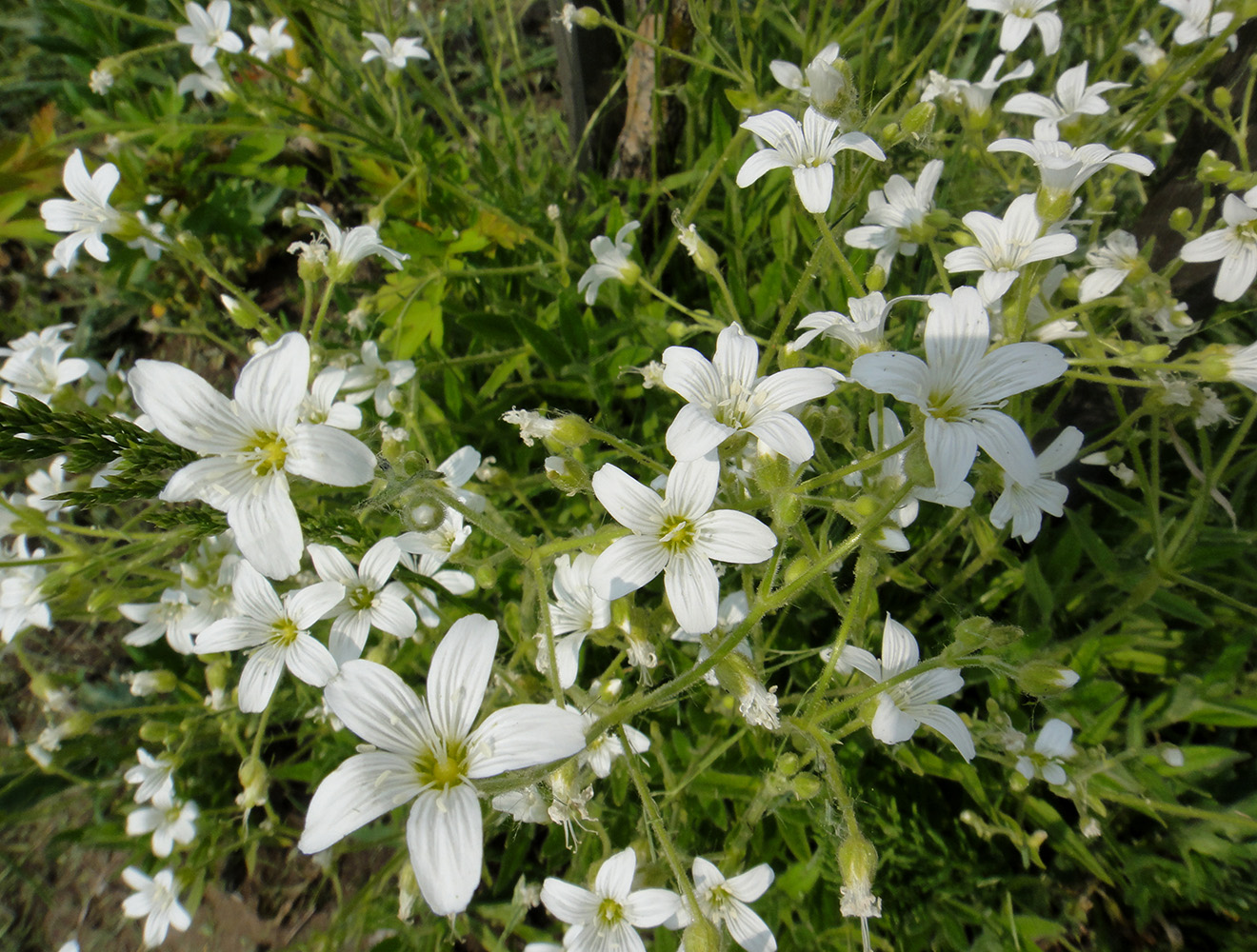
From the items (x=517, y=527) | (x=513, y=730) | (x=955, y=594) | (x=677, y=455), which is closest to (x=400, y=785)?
(x=513, y=730)

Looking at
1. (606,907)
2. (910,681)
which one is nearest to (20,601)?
(606,907)

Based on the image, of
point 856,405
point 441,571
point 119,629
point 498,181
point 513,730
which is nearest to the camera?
point 513,730

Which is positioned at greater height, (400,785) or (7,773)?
(400,785)

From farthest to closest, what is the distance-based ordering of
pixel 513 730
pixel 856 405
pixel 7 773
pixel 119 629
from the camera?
pixel 119 629
pixel 7 773
pixel 856 405
pixel 513 730

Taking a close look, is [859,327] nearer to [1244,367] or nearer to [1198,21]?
[1244,367]

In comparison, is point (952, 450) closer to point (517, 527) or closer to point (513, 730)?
point (513, 730)

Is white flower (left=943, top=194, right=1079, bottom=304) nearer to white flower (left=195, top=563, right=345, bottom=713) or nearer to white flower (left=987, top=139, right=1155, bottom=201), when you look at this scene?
white flower (left=987, top=139, right=1155, bottom=201)
